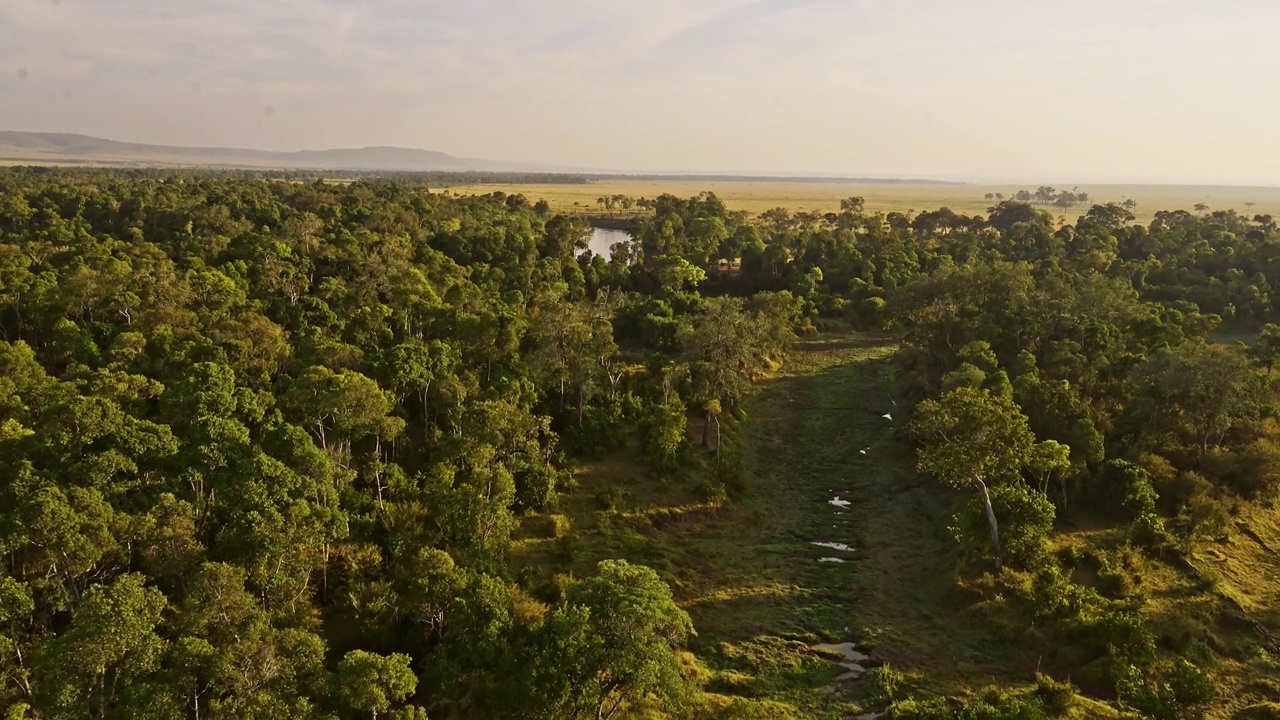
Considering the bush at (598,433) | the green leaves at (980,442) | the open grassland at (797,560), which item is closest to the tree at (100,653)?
the open grassland at (797,560)

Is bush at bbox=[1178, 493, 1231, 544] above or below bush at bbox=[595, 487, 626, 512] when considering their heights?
above

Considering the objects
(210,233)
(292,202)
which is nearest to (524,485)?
(210,233)

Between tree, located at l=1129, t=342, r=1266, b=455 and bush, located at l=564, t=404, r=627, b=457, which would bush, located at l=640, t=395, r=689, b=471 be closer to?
bush, located at l=564, t=404, r=627, b=457

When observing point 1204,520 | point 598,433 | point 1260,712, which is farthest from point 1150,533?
point 598,433

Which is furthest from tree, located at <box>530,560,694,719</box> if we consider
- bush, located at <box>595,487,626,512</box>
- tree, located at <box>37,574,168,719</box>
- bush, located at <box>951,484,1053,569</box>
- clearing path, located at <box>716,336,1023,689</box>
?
bush, located at <box>951,484,1053,569</box>

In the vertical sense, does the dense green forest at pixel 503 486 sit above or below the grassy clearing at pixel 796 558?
above

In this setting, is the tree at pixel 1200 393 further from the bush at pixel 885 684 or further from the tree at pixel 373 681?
the tree at pixel 373 681
